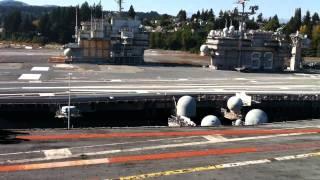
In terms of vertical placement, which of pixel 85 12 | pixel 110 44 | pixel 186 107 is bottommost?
pixel 186 107

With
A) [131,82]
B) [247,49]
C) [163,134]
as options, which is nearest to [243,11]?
[247,49]

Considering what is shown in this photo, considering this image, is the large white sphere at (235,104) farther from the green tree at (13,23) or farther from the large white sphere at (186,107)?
the green tree at (13,23)

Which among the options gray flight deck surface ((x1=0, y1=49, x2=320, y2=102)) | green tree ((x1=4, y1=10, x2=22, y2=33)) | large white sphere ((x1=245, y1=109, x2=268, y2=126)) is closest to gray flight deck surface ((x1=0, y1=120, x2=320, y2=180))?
large white sphere ((x1=245, y1=109, x2=268, y2=126))

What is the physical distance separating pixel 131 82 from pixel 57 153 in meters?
36.1

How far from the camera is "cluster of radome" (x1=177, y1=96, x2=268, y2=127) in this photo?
36.9 metres

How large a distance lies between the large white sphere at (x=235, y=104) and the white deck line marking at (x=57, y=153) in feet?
74.0

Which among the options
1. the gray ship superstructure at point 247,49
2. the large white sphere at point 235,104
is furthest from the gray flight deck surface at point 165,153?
the gray ship superstructure at point 247,49

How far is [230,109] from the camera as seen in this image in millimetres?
42094

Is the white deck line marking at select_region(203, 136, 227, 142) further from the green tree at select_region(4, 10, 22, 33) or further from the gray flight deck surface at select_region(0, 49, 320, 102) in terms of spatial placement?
the green tree at select_region(4, 10, 22, 33)

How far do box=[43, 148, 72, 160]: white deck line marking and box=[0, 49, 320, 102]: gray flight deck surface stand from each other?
20899 millimetres

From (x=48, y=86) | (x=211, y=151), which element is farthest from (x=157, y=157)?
(x=48, y=86)

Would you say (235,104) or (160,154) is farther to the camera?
(235,104)

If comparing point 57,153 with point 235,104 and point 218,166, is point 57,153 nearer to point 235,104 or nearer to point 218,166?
point 218,166

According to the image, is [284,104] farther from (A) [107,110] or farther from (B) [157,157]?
(B) [157,157]
